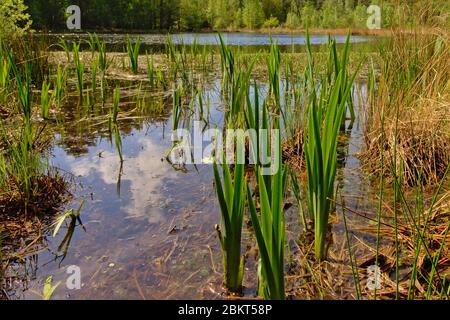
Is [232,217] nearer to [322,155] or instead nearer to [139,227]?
[322,155]

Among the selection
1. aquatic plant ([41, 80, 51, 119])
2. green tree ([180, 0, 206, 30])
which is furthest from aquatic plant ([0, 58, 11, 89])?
green tree ([180, 0, 206, 30])

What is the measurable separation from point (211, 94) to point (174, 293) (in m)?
3.64

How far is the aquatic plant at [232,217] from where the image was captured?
1153 millimetres

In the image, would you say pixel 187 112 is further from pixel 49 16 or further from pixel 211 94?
pixel 49 16

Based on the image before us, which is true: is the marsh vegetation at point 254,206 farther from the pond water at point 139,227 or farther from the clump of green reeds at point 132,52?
the clump of green reeds at point 132,52

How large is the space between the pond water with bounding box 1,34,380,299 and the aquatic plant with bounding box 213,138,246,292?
0.26ft

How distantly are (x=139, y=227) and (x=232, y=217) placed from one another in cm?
71

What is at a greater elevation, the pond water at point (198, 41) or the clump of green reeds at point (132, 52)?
the pond water at point (198, 41)

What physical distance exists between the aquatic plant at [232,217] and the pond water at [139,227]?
0.26 ft

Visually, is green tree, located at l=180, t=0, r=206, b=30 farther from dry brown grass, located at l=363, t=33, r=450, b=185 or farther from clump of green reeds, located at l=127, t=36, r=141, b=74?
dry brown grass, located at l=363, t=33, r=450, b=185

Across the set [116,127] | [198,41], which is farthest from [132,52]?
[116,127]

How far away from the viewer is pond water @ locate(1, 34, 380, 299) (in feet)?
4.52

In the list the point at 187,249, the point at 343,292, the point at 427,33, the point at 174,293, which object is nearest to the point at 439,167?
the point at 427,33

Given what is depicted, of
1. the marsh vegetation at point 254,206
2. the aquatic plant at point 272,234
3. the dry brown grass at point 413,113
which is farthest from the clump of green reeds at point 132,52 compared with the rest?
the aquatic plant at point 272,234
